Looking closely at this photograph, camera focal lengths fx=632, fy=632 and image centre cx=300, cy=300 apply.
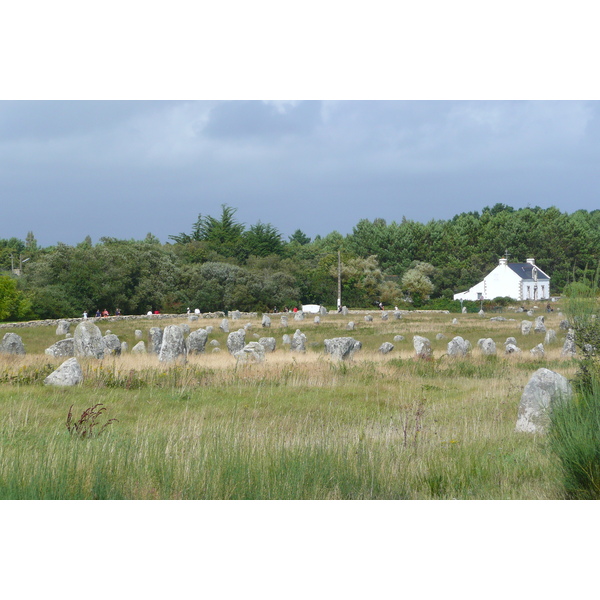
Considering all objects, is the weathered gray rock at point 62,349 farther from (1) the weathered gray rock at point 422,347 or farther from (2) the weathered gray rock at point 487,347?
(2) the weathered gray rock at point 487,347

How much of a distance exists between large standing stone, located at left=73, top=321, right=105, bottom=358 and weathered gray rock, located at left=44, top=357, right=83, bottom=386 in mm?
5704

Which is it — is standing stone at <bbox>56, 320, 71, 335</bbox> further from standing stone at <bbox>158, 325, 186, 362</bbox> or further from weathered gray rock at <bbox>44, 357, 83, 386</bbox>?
weathered gray rock at <bbox>44, 357, 83, 386</bbox>

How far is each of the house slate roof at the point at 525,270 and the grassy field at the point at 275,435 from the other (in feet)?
162

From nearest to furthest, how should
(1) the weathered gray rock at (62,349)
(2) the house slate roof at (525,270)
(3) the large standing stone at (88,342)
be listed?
(3) the large standing stone at (88,342) < (1) the weathered gray rock at (62,349) < (2) the house slate roof at (525,270)

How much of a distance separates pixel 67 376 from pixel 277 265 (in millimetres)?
49130

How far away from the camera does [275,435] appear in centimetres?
776

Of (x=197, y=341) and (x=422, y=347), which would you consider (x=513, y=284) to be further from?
(x=197, y=341)

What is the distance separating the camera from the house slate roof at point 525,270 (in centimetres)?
6444

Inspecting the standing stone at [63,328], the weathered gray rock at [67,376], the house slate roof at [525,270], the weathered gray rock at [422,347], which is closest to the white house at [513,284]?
the house slate roof at [525,270]

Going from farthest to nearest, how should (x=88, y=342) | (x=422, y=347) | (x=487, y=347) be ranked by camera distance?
(x=487, y=347), (x=422, y=347), (x=88, y=342)

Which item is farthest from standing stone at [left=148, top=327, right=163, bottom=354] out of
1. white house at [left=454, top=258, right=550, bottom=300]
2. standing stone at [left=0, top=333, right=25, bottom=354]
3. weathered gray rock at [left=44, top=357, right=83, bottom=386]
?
white house at [left=454, top=258, right=550, bottom=300]

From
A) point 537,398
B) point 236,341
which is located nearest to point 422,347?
A: point 236,341

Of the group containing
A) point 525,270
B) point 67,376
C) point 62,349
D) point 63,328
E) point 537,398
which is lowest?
point 63,328

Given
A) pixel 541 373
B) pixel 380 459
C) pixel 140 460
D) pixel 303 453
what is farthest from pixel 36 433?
pixel 541 373
